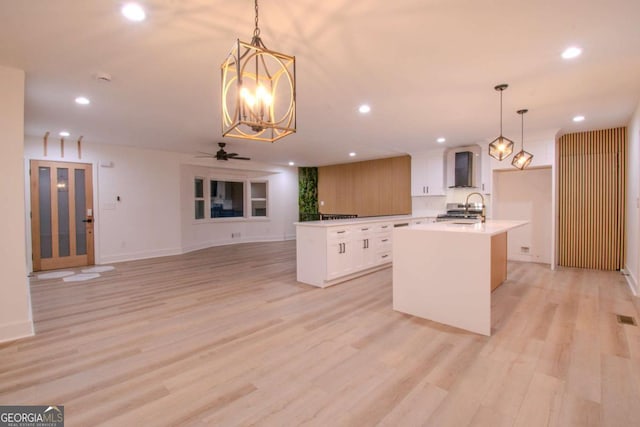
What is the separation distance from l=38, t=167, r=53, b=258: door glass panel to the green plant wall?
6.69m

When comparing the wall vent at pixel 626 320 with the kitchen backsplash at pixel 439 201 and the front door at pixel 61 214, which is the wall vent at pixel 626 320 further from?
the front door at pixel 61 214

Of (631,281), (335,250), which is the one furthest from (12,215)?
(631,281)

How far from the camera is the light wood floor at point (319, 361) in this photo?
1859 millimetres

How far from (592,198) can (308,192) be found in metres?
7.54

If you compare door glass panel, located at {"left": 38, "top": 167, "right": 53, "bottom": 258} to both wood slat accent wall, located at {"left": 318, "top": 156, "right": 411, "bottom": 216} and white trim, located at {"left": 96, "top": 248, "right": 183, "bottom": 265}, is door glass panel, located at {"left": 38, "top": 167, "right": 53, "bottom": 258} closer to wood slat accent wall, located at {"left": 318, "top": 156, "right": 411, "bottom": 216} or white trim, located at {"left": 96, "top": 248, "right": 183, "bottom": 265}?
white trim, located at {"left": 96, "top": 248, "right": 183, "bottom": 265}

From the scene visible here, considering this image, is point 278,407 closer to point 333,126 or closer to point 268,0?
point 268,0

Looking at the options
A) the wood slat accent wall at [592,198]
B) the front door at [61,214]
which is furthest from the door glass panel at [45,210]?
the wood slat accent wall at [592,198]

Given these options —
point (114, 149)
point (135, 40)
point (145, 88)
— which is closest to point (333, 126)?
point (145, 88)

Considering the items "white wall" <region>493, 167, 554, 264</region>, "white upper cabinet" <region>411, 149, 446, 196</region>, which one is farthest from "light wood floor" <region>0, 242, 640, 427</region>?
"white upper cabinet" <region>411, 149, 446, 196</region>

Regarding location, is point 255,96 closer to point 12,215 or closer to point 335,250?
point 12,215

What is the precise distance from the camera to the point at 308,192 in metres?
10.9

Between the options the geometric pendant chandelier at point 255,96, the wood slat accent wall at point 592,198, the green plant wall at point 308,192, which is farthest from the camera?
the green plant wall at point 308,192

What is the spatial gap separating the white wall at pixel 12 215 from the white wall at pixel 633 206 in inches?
281

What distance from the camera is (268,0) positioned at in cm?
202
